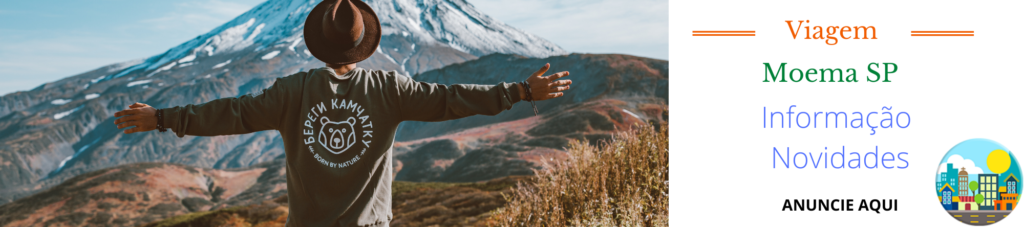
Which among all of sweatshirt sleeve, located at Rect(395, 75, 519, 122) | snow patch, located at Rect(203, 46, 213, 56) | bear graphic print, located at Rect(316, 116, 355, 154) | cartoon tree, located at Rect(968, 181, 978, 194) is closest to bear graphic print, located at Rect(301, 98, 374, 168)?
bear graphic print, located at Rect(316, 116, 355, 154)

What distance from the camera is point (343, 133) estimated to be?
7.32 ft

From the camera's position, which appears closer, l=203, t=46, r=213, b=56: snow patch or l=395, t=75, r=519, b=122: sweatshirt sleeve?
l=395, t=75, r=519, b=122: sweatshirt sleeve

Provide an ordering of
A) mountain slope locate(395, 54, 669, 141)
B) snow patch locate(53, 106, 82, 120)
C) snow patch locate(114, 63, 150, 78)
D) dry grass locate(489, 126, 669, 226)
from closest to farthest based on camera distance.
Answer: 1. dry grass locate(489, 126, 669, 226)
2. mountain slope locate(395, 54, 669, 141)
3. snow patch locate(53, 106, 82, 120)
4. snow patch locate(114, 63, 150, 78)

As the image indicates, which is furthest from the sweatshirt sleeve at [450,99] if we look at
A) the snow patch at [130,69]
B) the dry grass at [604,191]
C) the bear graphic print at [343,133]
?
the snow patch at [130,69]

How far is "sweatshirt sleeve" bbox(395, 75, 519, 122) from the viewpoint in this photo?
7.47 feet

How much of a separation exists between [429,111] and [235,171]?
1824 cm

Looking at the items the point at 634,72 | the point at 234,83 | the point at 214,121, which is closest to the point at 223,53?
the point at 234,83

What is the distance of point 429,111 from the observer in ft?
7.55

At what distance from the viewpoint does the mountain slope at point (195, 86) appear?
41.8 m

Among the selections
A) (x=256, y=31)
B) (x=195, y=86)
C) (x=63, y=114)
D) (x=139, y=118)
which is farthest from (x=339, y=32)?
(x=256, y=31)

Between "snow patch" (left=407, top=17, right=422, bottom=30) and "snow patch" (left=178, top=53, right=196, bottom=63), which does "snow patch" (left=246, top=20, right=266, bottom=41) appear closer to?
"snow patch" (left=178, top=53, right=196, bottom=63)

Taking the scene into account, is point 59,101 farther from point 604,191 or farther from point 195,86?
point 604,191

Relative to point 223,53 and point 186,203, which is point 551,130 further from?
point 223,53

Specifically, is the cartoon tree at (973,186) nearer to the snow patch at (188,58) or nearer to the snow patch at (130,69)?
the snow patch at (188,58)
